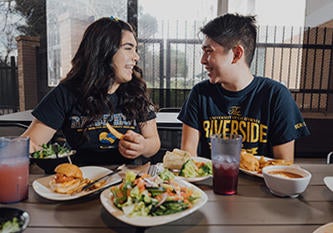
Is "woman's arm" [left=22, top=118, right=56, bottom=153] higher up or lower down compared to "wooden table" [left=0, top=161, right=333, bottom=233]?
higher up

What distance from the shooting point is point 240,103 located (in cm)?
159

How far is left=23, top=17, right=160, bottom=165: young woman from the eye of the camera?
1.54 m

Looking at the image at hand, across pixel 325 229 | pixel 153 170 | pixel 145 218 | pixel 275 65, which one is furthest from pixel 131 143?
pixel 275 65

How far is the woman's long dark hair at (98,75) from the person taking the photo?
1.55 meters

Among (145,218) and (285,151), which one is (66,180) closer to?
(145,218)

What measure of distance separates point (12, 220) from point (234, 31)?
1.32 metres

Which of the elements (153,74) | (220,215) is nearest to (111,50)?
(220,215)

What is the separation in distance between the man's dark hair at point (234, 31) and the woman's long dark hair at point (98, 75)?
1.50 feet

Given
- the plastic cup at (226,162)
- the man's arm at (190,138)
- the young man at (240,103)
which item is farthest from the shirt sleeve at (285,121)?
the plastic cup at (226,162)

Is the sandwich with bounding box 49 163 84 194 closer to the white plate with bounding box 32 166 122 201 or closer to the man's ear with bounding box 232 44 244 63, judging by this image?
the white plate with bounding box 32 166 122 201

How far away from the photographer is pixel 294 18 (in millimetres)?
4102

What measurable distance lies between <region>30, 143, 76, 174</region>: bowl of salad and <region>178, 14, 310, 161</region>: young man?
0.65 metres

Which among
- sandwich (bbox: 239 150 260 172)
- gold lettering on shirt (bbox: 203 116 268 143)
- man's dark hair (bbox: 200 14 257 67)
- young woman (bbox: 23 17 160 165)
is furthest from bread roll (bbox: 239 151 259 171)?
man's dark hair (bbox: 200 14 257 67)

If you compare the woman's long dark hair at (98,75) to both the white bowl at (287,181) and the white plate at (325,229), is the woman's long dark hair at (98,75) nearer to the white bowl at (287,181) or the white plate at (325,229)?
the white bowl at (287,181)
